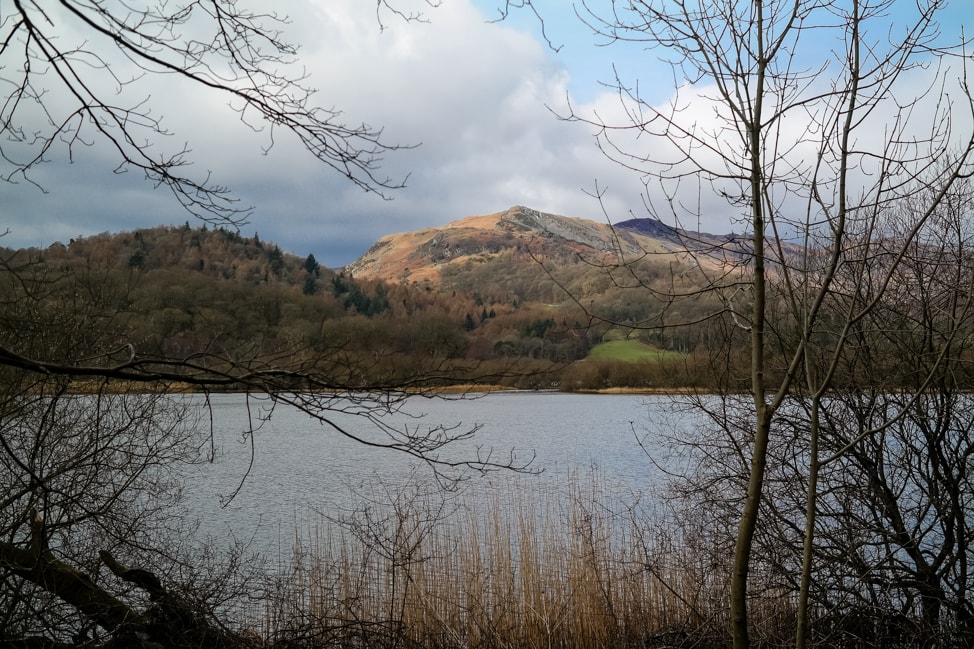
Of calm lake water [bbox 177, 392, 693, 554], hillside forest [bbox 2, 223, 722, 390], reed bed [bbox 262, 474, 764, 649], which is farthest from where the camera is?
calm lake water [bbox 177, 392, 693, 554]

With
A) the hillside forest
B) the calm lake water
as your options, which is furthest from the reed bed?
the hillside forest

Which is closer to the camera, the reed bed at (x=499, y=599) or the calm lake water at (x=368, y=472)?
the reed bed at (x=499, y=599)

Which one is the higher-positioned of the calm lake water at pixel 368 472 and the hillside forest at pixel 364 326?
the hillside forest at pixel 364 326

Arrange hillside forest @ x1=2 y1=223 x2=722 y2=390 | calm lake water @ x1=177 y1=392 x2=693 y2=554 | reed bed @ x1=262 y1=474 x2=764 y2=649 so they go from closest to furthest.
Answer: hillside forest @ x1=2 y1=223 x2=722 y2=390 < reed bed @ x1=262 y1=474 x2=764 y2=649 < calm lake water @ x1=177 y1=392 x2=693 y2=554

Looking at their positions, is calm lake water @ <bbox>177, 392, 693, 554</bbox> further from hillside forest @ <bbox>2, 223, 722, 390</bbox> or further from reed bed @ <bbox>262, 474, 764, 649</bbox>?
hillside forest @ <bbox>2, 223, 722, 390</bbox>

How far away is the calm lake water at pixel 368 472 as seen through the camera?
1190cm

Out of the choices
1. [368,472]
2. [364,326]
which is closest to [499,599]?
[364,326]

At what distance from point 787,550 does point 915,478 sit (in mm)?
1161

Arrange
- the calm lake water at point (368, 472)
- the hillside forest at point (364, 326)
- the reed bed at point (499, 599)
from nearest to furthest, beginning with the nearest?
the hillside forest at point (364, 326) < the reed bed at point (499, 599) < the calm lake water at point (368, 472)

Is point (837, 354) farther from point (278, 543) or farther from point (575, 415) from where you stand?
point (575, 415)

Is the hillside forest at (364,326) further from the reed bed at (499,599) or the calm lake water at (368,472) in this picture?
the reed bed at (499,599)

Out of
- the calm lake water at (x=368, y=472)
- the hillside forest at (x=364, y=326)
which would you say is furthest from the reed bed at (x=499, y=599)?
the hillside forest at (x=364, y=326)

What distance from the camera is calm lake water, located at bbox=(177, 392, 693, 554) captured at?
11900 millimetres

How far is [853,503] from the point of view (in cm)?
616
